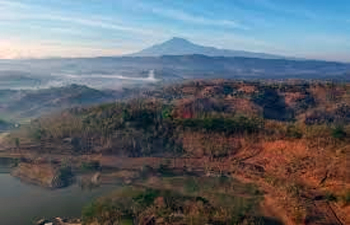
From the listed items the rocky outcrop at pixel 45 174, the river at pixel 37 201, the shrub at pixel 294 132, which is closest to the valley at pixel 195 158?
Result: the shrub at pixel 294 132

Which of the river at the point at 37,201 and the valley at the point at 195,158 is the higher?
the valley at the point at 195,158

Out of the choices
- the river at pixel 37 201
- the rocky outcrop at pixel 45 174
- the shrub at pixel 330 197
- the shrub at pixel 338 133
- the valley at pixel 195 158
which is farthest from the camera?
the shrub at pixel 338 133

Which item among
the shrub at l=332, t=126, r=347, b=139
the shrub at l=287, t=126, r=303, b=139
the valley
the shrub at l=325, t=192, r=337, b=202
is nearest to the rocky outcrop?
the valley

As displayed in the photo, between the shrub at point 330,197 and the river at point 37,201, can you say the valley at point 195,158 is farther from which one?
the river at point 37,201

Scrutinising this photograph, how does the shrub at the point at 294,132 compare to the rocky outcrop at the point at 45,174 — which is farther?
the shrub at the point at 294,132

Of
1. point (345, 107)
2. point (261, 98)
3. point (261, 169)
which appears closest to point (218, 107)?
point (261, 98)

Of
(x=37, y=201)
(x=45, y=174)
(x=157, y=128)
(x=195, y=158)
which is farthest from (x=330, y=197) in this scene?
(x=45, y=174)
